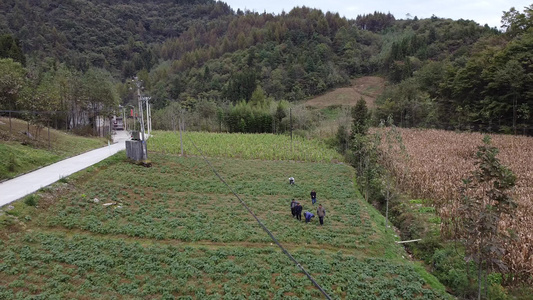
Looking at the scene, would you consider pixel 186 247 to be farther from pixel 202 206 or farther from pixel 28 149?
pixel 28 149

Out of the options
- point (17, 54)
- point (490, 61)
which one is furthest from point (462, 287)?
point (17, 54)

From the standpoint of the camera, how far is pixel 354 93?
73875mm

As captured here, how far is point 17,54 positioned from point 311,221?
4691 cm

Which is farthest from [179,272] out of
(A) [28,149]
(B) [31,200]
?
(A) [28,149]

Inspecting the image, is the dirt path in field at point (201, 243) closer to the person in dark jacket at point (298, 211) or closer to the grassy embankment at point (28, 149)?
the person in dark jacket at point (298, 211)

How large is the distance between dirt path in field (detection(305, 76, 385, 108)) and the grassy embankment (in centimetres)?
5358

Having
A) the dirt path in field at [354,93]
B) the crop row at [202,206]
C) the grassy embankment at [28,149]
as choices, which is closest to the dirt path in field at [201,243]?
the crop row at [202,206]

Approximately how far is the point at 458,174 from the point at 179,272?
47.2ft

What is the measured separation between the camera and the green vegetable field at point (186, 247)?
7.41 m

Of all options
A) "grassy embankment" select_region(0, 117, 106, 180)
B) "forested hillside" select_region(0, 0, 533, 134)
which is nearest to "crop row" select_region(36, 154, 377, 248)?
"grassy embankment" select_region(0, 117, 106, 180)

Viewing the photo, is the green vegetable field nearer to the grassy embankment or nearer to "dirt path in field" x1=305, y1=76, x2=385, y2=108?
the grassy embankment

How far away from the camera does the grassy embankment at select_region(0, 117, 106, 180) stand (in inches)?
561

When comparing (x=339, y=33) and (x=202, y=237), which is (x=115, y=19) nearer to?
(x=339, y=33)

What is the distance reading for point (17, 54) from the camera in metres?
40.0
